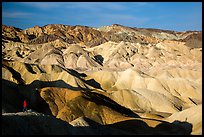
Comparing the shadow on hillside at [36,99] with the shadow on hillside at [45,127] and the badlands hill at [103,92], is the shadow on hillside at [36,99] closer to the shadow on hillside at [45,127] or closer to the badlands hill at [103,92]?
the badlands hill at [103,92]

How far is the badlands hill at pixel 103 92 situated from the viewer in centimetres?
3012

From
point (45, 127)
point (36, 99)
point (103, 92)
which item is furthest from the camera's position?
point (103, 92)

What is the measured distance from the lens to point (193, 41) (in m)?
147

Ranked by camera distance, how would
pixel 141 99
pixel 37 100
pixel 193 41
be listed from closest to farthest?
pixel 37 100 < pixel 141 99 < pixel 193 41

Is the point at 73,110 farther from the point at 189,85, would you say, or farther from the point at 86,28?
the point at 86,28

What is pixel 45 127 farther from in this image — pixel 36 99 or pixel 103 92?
pixel 103 92

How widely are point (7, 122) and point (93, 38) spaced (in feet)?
507

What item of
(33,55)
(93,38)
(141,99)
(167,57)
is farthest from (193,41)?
(141,99)

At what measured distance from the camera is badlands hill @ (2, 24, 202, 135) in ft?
98.8

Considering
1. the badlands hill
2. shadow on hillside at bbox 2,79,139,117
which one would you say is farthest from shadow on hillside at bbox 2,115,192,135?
shadow on hillside at bbox 2,79,139,117

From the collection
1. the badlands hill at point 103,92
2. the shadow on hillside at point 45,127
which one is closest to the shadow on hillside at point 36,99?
the badlands hill at point 103,92

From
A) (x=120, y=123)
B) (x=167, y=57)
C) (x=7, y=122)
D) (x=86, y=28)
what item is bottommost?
(x=120, y=123)

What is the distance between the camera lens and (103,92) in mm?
58094

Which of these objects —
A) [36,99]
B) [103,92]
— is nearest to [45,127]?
[36,99]
